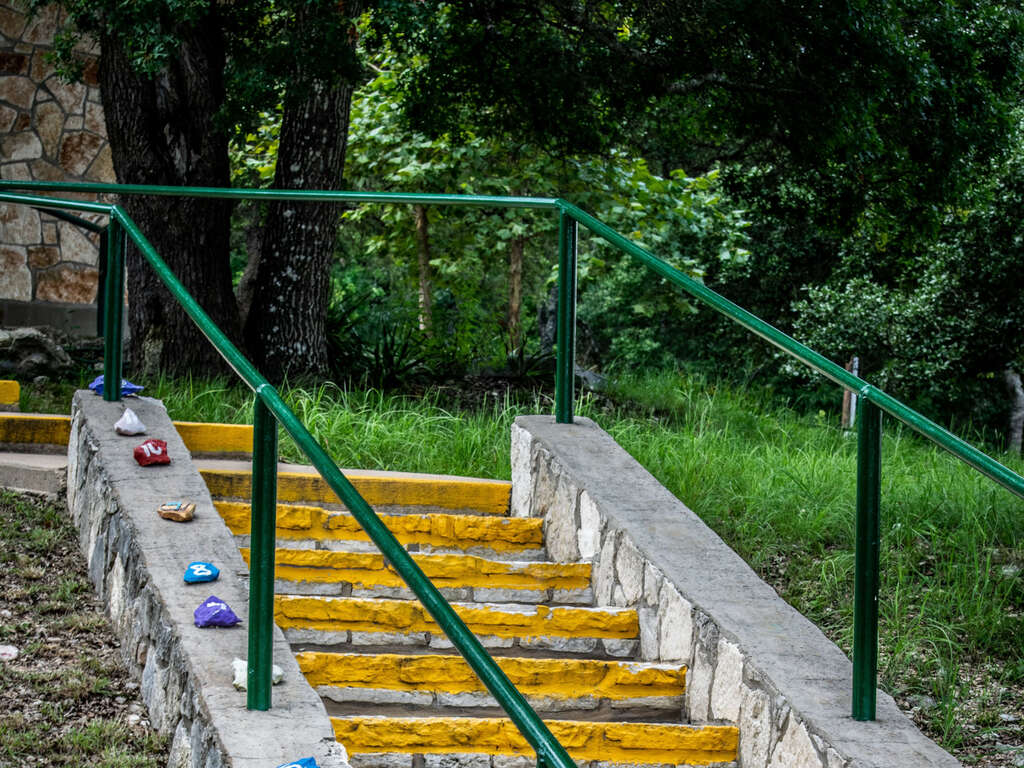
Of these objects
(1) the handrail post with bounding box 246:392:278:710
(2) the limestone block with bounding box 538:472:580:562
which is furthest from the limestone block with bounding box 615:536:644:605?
(1) the handrail post with bounding box 246:392:278:710

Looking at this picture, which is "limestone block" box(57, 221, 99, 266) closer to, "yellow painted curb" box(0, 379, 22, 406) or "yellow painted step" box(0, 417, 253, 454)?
"yellow painted curb" box(0, 379, 22, 406)

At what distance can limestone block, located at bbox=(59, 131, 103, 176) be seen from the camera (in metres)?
9.77

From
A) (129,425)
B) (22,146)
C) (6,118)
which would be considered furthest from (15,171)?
(129,425)

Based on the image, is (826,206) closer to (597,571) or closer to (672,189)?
(672,189)

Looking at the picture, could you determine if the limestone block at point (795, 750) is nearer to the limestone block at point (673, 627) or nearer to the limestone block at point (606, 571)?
the limestone block at point (673, 627)

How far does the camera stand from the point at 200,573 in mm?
3357

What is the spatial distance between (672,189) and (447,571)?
7138 mm

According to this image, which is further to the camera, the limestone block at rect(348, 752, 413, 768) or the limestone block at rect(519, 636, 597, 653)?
the limestone block at rect(519, 636, 597, 653)

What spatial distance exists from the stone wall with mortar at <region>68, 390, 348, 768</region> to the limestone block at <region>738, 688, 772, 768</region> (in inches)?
45.4

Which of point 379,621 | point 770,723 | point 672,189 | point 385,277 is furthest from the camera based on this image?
point 385,277

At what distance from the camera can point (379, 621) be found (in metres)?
3.70

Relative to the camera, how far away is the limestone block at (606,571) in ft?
13.3

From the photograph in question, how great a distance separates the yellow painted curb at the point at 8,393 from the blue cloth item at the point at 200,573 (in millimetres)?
2485

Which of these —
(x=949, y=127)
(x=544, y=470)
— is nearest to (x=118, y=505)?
(x=544, y=470)
